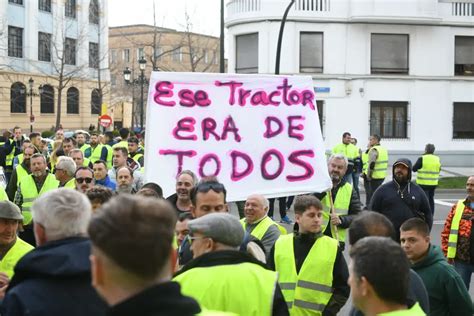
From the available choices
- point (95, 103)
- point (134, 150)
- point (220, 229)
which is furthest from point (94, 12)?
point (220, 229)

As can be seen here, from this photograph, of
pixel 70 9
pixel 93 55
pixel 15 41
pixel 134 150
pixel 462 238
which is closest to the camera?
pixel 462 238

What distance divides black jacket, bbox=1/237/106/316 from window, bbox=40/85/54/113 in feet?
170

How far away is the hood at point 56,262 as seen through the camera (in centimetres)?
291

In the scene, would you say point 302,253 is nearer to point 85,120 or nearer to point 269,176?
point 269,176

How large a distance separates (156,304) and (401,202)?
20.7 ft

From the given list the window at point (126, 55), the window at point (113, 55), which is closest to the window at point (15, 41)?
the window at point (126, 55)

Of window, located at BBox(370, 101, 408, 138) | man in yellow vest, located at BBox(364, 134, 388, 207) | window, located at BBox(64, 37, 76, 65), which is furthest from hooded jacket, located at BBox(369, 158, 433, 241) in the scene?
window, located at BBox(64, 37, 76, 65)

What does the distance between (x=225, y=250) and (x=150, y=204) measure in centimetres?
139

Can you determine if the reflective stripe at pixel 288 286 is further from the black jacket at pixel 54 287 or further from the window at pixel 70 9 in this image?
the window at pixel 70 9

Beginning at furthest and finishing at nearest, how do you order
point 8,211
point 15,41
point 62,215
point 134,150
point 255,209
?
point 15,41, point 134,150, point 255,209, point 8,211, point 62,215

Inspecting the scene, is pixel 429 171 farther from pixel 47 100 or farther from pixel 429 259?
pixel 47 100

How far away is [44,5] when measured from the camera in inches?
2136

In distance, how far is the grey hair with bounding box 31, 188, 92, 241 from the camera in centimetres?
314

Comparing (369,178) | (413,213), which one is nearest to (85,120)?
(369,178)
